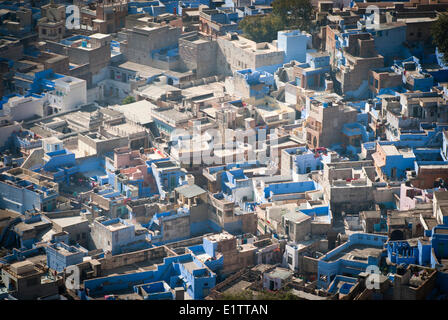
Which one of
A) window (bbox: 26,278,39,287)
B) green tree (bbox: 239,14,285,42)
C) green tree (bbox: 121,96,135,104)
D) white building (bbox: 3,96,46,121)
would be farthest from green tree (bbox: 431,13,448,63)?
window (bbox: 26,278,39,287)

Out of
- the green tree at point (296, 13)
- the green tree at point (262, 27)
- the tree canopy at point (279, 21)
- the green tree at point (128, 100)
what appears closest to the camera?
the green tree at point (128, 100)

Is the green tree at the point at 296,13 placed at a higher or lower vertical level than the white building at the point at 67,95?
higher

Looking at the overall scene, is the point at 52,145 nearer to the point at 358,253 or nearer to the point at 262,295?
the point at 358,253

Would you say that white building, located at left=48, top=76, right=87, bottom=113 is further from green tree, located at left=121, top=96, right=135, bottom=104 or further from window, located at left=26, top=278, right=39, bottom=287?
window, located at left=26, top=278, right=39, bottom=287

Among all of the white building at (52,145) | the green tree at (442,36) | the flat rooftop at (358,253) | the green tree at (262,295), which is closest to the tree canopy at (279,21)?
the green tree at (442,36)

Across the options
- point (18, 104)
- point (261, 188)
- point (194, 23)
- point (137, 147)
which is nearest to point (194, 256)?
point (261, 188)

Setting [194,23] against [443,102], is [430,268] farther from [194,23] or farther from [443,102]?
[194,23]

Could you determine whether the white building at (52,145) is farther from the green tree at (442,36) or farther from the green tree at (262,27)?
the green tree at (442,36)
